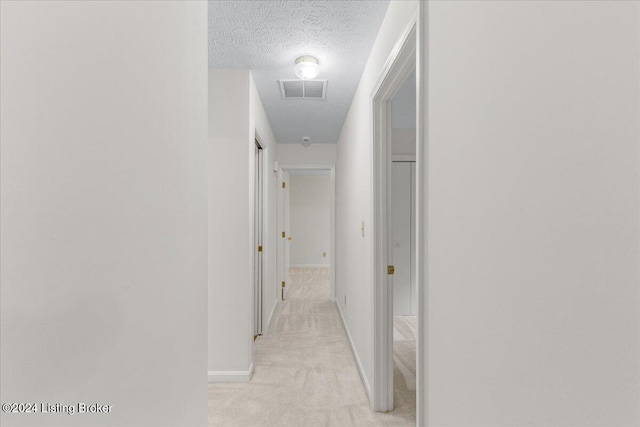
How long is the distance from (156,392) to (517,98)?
3.62ft

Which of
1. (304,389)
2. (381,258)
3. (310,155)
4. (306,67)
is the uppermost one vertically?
(306,67)

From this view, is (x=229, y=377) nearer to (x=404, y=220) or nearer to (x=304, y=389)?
(x=304, y=389)

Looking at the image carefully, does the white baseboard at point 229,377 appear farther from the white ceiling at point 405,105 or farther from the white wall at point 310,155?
the white wall at point 310,155

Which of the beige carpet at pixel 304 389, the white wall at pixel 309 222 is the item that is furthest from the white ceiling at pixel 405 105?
the white wall at pixel 309 222

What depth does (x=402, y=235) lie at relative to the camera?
4836 mm

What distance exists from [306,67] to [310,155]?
119 inches

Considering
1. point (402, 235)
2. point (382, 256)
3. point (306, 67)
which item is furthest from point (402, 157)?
→ point (382, 256)

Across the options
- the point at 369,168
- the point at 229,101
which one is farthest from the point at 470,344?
the point at 229,101

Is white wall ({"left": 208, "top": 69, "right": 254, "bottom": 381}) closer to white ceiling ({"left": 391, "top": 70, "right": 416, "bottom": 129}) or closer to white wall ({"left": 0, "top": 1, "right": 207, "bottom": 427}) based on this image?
white ceiling ({"left": 391, "top": 70, "right": 416, "bottom": 129})

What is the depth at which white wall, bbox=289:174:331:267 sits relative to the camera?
937 cm

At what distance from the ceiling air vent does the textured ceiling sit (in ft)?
0.21

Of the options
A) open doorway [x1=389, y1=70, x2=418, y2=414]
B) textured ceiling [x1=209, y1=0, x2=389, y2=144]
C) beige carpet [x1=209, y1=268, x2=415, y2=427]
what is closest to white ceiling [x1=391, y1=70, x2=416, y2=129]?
open doorway [x1=389, y1=70, x2=418, y2=414]

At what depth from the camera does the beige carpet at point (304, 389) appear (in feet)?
7.48

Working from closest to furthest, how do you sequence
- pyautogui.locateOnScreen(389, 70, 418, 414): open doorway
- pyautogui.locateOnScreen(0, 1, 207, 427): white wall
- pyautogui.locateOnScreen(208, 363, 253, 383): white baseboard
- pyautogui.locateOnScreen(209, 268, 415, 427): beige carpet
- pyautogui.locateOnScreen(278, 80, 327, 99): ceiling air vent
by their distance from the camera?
1. pyautogui.locateOnScreen(0, 1, 207, 427): white wall
2. pyautogui.locateOnScreen(209, 268, 415, 427): beige carpet
3. pyautogui.locateOnScreen(208, 363, 253, 383): white baseboard
4. pyautogui.locateOnScreen(278, 80, 327, 99): ceiling air vent
5. pyautogui.locateOnScreen(389, 70, 418, 414): open doorway
